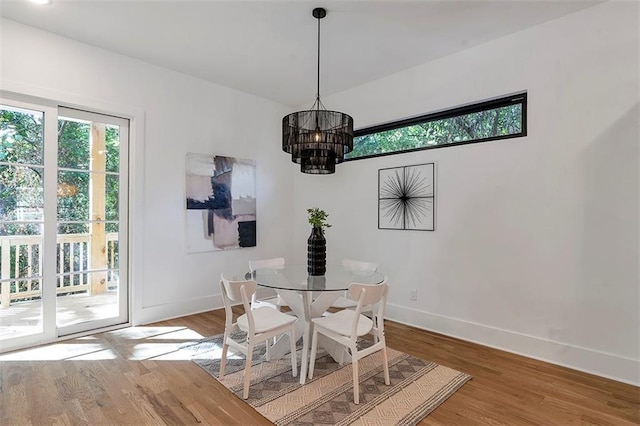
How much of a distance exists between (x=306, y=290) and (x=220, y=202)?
2.42 meters

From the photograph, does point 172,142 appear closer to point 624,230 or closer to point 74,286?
point 74,286

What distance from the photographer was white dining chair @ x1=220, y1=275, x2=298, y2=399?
2266 mm

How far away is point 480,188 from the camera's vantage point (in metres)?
3.30

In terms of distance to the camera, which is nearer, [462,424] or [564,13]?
[462,424]

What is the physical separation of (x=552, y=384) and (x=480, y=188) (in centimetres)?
175

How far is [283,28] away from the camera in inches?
120

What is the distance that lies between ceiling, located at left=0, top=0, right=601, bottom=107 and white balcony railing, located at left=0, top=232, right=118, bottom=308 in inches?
79.5

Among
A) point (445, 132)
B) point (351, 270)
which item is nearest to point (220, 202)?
point (351, 270)

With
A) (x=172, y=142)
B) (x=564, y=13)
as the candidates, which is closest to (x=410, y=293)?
(x=564, y=13)

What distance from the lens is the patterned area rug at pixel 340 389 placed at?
81.3 inches

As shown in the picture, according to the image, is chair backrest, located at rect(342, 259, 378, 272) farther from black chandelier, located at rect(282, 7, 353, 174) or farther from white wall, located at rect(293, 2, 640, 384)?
black chandelier, located at rect(282, 7, 353, 174)

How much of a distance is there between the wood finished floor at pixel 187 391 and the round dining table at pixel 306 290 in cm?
65

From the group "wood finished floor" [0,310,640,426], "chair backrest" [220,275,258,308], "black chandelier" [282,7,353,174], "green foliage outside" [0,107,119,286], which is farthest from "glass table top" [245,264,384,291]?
"green foliage outside" [0,107,119,286]

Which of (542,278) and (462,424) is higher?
(542,278)
